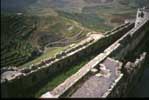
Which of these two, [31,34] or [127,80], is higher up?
[127,80]

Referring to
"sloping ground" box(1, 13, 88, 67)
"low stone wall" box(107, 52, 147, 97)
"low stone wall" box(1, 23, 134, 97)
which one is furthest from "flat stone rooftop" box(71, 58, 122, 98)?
"sloping ground" box(1, 13, 88, 67)

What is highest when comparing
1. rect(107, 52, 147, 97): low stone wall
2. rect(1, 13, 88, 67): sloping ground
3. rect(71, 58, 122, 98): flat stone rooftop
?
rect(71, 58, 122, 98): flat stone rooftop

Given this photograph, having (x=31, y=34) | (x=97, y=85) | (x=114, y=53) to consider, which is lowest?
(x=31, y=34)

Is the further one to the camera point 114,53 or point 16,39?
point 16,39

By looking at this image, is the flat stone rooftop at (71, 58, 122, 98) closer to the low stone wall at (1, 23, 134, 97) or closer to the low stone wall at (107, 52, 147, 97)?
the low stone wall at (107, 52, 147, 97)

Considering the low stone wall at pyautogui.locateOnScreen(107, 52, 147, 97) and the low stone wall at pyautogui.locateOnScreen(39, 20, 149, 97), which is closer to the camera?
the low stone wall at pyautogui.locateOnScreen(39, 20, 149, 97)

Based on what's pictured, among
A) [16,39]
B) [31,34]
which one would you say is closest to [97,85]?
[16,39]

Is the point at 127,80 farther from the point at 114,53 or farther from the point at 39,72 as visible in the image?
the point at 39,72

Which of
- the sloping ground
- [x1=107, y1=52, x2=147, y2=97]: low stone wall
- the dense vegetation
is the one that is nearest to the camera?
[x1=107, y1=52, x2=147, y2=97]: low stone wall

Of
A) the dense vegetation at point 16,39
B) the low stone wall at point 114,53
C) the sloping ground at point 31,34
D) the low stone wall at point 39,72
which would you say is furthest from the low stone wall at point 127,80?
the sloping ground at point 31,34

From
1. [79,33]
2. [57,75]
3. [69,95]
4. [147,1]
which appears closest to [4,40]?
[79,33]

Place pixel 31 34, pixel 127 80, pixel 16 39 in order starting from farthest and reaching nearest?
pixel 31 34 < pixel 16 39 < pixel 127 80

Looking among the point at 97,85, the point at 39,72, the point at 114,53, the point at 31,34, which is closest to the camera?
the point at 97,85
